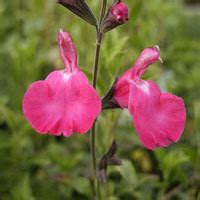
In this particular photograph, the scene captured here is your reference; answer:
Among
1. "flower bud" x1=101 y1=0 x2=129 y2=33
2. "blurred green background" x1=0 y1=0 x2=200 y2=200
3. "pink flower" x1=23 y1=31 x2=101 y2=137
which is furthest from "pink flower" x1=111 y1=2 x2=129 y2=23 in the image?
"blurred green background" x1=0 y1=0 x2=200 y2=200

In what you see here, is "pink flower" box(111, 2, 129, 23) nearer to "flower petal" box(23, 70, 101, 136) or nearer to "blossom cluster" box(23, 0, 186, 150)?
"blossom cluster" box(23, 0, 186, 150)

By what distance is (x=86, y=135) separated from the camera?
1.94 meters

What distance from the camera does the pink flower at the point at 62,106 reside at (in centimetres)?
102

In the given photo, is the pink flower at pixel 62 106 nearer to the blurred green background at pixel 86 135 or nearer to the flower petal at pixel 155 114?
the flower petal at pixel 155 114

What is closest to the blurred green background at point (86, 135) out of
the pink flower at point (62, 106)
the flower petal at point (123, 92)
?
the flower petal at point (123, 92)

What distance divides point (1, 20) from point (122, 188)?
1.07 meters

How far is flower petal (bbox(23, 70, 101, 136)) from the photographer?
Result: 1.02 m

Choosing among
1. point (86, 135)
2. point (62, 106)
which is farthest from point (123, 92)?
point (86, 135)

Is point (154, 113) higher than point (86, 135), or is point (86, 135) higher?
point (154, 113)

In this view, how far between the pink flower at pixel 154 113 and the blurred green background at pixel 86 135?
31 centimetres

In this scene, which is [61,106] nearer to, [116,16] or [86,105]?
[86,105]

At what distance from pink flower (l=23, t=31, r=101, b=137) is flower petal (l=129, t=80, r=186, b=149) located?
0.10 meters

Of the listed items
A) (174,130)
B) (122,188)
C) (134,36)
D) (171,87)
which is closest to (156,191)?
(122,188)

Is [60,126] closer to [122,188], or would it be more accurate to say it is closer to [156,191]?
[122,188]
